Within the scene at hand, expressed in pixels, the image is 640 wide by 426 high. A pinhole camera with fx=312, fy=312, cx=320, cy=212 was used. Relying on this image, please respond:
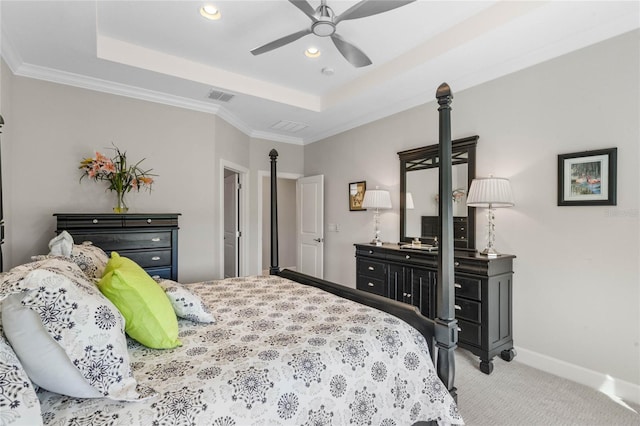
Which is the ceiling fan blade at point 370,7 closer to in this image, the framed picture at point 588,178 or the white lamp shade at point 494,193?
the white lamp shade at point 494,193

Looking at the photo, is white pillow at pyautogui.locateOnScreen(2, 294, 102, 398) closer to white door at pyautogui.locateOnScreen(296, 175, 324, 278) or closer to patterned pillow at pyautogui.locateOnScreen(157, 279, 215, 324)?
patterned pillow at pyautogui.locateOnScreen(157, 279, 215, 324)

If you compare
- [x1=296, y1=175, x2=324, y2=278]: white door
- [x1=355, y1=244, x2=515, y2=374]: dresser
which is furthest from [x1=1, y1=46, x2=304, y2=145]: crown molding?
[x1=355, y1=244, x2=515, y2=374]: dresser

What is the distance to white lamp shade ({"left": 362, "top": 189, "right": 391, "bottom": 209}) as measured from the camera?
3.96 metres

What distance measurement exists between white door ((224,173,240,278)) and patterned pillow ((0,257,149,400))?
3.98 metres

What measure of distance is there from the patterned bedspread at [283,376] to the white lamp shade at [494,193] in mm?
1647

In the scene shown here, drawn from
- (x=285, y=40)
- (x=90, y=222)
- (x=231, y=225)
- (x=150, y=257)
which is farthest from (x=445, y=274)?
(x=231, y=225)

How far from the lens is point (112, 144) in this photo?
3393 mm

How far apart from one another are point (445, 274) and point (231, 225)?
13.6 feet

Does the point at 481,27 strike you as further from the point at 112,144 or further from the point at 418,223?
the point at 112,144

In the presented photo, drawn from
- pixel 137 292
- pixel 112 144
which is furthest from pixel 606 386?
pixel 112 144

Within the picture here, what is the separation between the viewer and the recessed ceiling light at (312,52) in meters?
3.00

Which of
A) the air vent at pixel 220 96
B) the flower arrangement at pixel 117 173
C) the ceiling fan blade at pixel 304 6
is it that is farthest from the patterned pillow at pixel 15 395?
the air vent at pixel 220 96

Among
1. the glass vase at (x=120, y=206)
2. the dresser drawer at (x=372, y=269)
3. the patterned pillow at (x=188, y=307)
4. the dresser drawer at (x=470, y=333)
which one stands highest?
the glass vase at (x=120, y=206)

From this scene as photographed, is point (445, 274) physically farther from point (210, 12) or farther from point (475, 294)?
point (210, 12)
